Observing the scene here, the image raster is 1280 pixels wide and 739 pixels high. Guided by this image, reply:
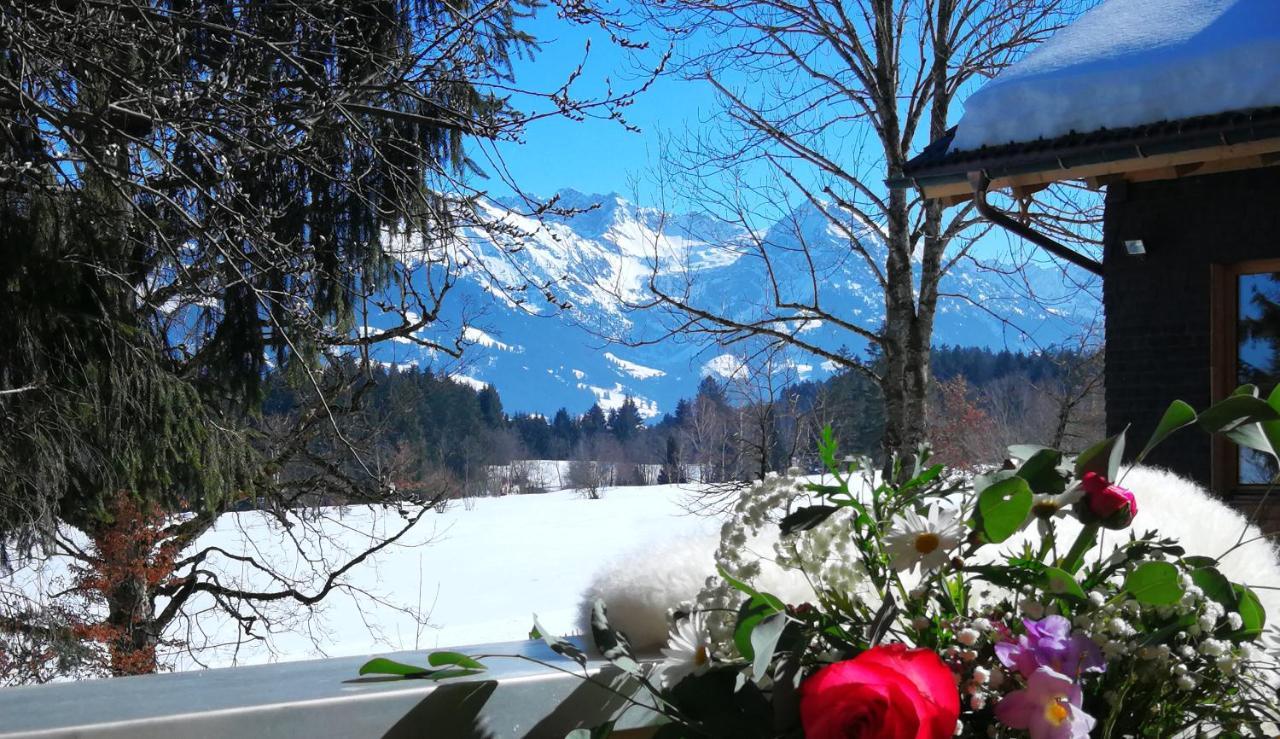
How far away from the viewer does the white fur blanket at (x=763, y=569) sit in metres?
0.85

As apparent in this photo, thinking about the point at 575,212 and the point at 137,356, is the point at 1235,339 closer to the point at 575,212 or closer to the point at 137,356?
the point at 575,212

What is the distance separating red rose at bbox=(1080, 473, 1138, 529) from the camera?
0.58 m

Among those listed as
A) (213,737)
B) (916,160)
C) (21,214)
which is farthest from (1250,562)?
(21,214)

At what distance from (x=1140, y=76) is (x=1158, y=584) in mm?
3401

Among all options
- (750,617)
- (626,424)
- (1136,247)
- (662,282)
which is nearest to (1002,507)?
(750,617)

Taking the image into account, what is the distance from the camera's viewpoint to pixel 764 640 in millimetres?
484

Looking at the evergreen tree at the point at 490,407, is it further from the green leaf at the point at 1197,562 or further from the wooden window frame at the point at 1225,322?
the green leaf at the point at 1197,562

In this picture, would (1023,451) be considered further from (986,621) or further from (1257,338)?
(1257,338)

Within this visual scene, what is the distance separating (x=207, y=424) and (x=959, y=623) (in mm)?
4402

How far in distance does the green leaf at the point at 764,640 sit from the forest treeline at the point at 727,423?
5.42m

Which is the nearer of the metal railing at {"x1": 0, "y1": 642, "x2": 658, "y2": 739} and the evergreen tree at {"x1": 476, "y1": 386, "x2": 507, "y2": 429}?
the metal railing at {"x1": 0, "y1": 642, "x2": 658, "y2": 739}

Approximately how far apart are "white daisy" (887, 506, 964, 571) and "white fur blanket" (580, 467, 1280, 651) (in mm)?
211

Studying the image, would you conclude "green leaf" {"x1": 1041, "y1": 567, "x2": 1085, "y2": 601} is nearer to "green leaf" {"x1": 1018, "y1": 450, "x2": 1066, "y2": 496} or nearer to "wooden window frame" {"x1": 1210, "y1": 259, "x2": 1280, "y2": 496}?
"green leaf" {"x1": 1018, "y1": 450, "x2": 1066, "y2": 496}

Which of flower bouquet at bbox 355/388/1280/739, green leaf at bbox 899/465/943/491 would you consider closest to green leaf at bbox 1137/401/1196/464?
flower bouquet at bbox 355/388/1280/739
